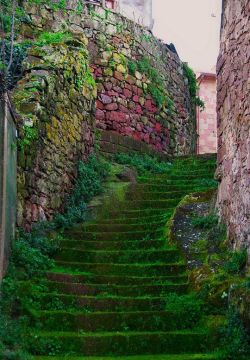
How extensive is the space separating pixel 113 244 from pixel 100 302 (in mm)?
1789

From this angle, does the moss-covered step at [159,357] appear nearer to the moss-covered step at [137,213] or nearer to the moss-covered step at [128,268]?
the moss-covered step at [128,268]

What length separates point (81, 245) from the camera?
774cm

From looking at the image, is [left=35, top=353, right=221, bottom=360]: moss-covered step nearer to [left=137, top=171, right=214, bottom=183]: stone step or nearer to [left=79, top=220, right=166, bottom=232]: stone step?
[left=79, top=220, right=166, bottom=232]: stone step

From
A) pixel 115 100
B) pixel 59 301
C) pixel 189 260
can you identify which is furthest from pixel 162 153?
pixel 59 301

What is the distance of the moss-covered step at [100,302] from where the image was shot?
5922 mm

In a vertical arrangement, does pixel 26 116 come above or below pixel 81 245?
above

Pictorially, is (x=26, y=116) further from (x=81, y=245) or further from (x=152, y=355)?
(x=152, y=355)

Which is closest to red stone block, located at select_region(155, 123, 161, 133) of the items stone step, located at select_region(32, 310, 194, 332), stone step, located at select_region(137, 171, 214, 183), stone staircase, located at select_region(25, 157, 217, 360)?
stone step, located at select_region(137, 171, 214, 183)

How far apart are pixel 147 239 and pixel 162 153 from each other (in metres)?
6.77

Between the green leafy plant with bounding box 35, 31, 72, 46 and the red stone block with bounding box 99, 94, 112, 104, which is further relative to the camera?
the red stone block with bounding box 99, 94, 112, 104

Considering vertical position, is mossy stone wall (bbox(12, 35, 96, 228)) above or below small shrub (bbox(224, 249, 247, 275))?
above

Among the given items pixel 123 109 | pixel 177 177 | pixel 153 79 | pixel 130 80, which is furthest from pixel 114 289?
pixel 153 79

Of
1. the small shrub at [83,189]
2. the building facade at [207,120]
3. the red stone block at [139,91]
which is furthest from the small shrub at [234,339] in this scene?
the building facade at [207,120]

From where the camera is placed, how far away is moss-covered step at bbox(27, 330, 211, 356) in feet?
17.0
